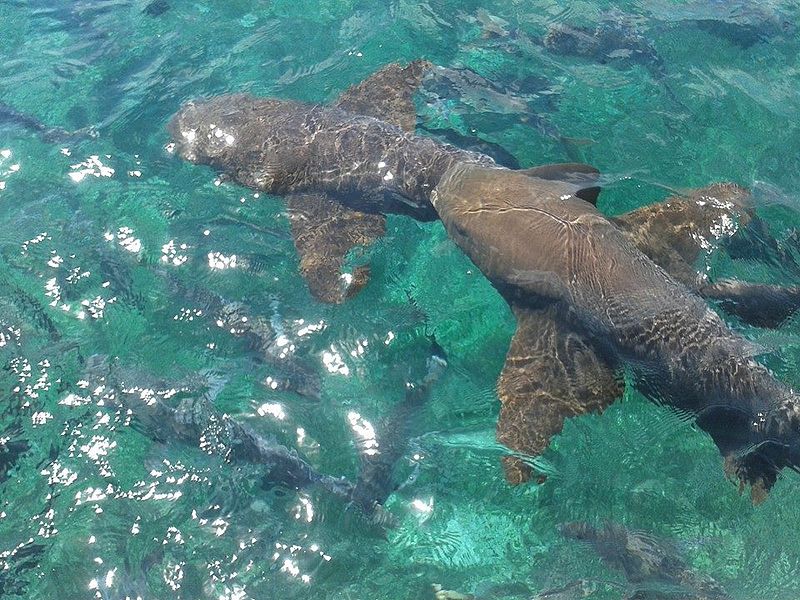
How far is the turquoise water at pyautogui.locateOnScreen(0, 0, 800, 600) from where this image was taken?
5086 mm

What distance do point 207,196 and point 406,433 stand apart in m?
3.84

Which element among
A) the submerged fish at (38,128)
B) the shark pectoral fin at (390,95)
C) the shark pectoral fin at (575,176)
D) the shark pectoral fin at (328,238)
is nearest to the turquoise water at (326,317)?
the submerged fish at (38,128)

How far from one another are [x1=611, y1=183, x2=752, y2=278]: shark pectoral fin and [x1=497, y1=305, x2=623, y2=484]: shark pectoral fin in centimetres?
115

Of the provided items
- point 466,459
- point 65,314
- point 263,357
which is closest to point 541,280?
point 466,459

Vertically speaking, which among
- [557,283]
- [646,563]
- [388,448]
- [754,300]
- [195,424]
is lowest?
[646,563]

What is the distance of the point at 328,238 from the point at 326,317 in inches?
42.0

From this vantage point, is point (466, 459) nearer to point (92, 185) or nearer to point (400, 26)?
point (92, 185)

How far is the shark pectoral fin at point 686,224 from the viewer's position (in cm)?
639

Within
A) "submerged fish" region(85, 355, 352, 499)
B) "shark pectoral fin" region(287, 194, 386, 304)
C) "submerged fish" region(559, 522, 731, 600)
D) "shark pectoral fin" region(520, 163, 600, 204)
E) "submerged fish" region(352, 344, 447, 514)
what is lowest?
"submerged fish" region(559, 522, 731, 600)

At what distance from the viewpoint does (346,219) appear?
762cm

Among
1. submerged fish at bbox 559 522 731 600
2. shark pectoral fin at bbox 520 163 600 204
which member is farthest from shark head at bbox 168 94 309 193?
submerged fish at bbox 559 522 731 600

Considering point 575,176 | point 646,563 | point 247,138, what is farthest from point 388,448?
point 247,138

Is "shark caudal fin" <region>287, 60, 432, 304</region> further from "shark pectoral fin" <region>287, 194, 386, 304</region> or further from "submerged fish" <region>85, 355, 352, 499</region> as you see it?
"submerged fish" <region>85, 355, 352, 499</region>

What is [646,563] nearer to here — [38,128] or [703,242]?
[703,242]
